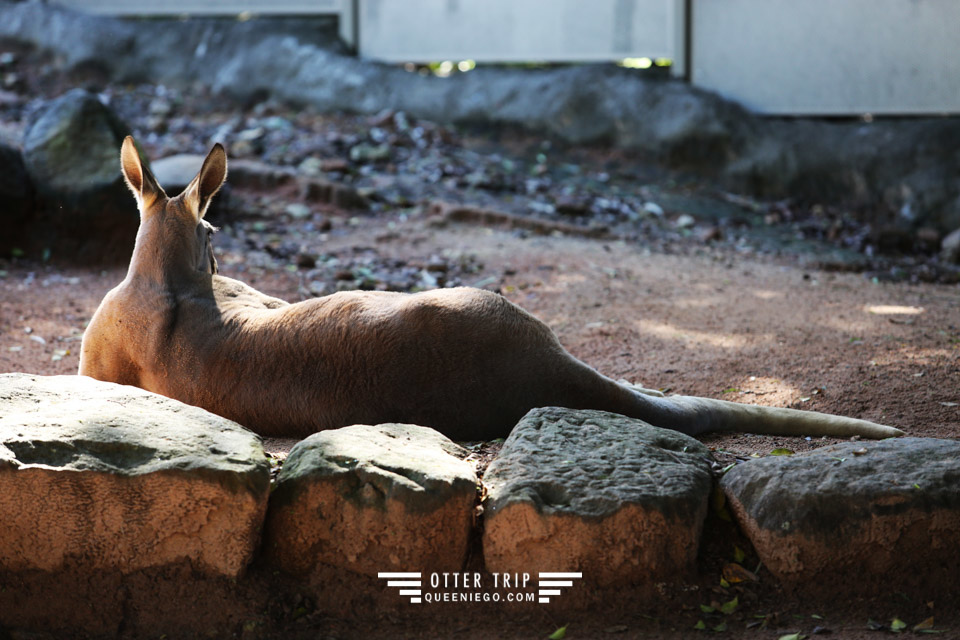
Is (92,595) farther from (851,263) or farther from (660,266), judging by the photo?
(851,263)

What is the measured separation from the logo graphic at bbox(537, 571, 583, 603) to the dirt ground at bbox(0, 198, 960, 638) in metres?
0.07

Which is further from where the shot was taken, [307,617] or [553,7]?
[553,7]

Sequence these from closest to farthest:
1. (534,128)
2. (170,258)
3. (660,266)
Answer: (170,258) → (660,266) → (534,128)

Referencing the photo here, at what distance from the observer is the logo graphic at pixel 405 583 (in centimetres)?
311

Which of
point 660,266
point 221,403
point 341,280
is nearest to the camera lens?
point 221,403

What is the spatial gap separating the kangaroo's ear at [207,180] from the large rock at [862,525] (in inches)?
116

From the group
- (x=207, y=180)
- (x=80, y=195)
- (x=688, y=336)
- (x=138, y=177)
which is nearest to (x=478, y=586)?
(x=207, y=180)

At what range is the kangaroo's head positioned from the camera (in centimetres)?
→ 454

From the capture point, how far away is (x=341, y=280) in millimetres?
7637

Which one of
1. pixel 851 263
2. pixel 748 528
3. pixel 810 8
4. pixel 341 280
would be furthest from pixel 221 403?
pixel 810 8

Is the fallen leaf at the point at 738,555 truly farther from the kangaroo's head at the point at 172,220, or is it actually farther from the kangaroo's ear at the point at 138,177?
the kangaroo's ear at the point at 138,177

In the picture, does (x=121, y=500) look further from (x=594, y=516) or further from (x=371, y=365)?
(x=594, y=516)

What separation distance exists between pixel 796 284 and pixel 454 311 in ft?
15.5

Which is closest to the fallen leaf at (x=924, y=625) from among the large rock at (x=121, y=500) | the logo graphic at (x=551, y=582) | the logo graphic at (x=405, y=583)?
the logo graphic at (x=551, y=582)
